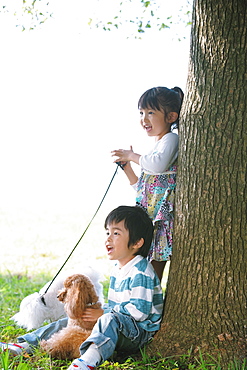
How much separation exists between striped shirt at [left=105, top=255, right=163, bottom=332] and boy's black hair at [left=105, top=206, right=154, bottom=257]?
96mm

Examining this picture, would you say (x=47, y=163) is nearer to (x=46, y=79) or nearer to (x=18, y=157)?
(x=18, y=157)

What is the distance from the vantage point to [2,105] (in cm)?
1427

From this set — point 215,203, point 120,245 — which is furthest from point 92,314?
point 215,203

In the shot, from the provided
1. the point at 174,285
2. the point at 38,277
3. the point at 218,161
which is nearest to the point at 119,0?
the point at 218,161

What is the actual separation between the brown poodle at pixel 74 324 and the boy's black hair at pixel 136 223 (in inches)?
15.0

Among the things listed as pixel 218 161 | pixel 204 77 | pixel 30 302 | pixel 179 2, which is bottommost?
pixel 30 302

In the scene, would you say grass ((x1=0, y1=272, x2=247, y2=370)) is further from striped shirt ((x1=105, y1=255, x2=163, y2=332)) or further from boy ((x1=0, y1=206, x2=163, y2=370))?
striped shirt ((x1=105, y1=255, x2=163, y2=332))

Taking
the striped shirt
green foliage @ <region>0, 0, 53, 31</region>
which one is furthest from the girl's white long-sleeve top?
green foliage @ <region>0, 0, 53, 31</region>

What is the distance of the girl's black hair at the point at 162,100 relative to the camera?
9.90 feet

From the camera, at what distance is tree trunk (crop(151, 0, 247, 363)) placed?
8.24 ft

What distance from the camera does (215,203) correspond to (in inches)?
101

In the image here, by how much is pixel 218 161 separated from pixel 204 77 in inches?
19.1

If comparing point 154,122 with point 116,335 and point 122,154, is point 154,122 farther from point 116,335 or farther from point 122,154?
point 116,335

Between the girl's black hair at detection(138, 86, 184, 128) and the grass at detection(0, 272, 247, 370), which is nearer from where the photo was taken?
the grass at detection(0, 272, 247, 370)
